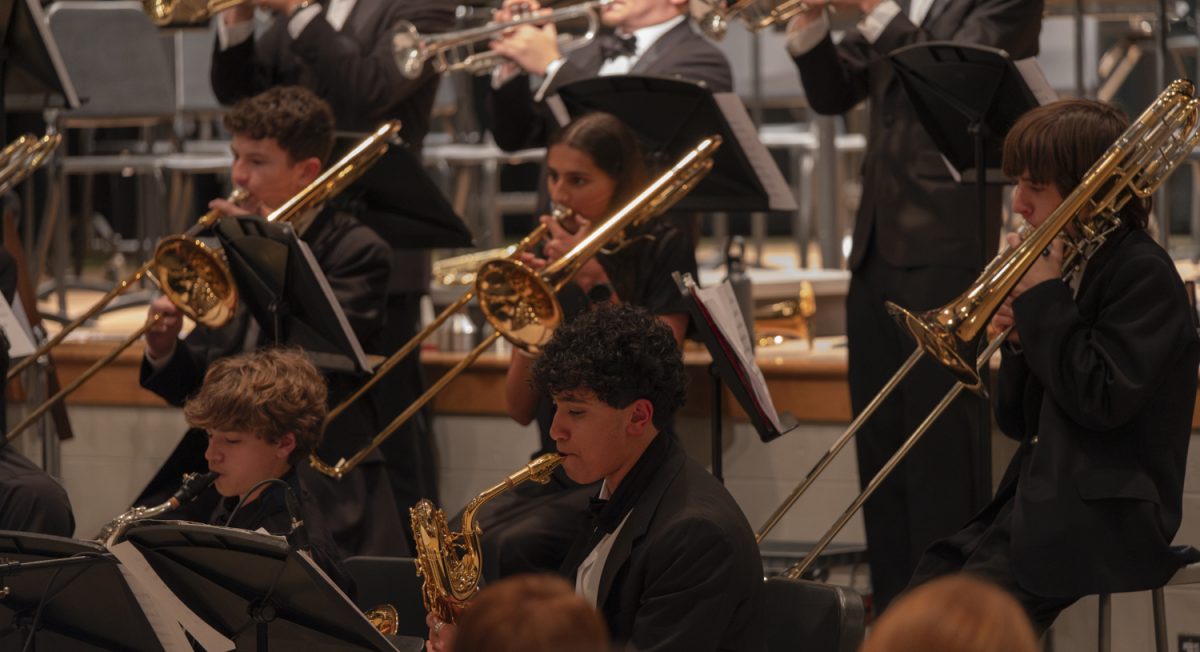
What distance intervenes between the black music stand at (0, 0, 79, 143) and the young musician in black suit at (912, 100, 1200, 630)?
112 inches

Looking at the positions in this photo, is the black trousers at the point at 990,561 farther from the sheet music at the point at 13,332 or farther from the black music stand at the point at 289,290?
the sheet music at the point at 13,332

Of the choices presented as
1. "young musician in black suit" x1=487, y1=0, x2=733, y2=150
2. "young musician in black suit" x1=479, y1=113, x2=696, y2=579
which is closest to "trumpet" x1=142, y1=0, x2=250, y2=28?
"young musician in black suit" x1=487, y1=0, x2=733, y2=150

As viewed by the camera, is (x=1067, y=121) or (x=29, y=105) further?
(x=29, y=105)

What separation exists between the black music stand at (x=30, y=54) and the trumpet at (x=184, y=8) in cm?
36

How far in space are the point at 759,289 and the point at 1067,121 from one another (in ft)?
8.89

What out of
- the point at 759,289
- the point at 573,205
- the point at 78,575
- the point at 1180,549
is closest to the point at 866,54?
the point at 573,205

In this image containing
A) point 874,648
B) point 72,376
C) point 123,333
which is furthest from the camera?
point 123,333

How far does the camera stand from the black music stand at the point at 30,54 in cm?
479

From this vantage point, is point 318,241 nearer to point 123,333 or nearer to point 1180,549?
point 123,333

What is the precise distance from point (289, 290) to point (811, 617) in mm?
1685

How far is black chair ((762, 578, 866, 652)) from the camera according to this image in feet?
9.49

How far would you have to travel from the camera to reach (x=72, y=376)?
5.61 metres

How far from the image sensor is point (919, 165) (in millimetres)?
4406

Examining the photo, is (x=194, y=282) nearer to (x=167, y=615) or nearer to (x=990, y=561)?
(x=167, y=615)
